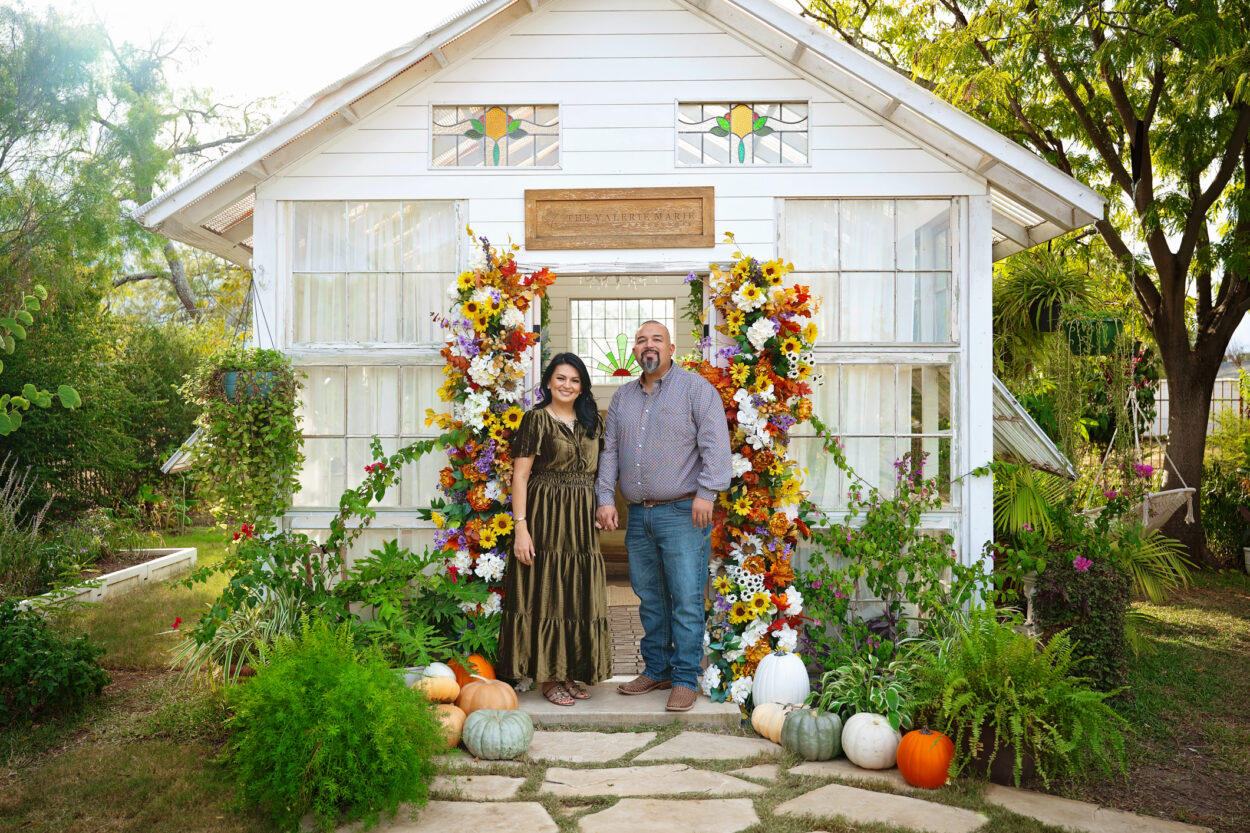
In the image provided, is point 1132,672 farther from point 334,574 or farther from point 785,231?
point 334,574

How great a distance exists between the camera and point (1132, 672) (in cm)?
566

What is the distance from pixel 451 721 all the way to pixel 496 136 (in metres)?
3.17

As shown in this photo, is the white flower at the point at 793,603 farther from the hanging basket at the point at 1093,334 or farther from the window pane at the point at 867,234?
the hanging basket at the point at 1093,334

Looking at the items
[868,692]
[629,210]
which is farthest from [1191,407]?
[629,210]

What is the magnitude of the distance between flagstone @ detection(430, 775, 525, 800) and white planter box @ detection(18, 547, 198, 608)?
390 centimetres

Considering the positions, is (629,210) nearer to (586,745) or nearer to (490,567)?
(490,567)

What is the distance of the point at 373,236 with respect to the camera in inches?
210

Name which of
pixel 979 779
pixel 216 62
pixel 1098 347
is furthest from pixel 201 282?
pixel 979 779

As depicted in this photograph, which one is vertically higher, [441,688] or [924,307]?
[924,307]

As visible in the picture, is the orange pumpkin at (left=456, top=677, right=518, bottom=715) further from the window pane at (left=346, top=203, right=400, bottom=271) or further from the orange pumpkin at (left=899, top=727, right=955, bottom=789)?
the window pane at (left=346, top=203, right=400, bottom=271)

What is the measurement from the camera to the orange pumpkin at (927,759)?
12.1ft

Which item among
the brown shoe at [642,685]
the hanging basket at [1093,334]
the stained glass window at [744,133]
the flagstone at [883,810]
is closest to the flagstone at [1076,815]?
the flagstone at [883,810]

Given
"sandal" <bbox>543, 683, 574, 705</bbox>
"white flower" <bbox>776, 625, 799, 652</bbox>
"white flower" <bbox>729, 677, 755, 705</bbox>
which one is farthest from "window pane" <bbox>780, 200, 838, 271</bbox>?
"sandal" <bbox>543, 683, 574, 705</bbox>

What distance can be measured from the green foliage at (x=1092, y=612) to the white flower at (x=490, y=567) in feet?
9.56
